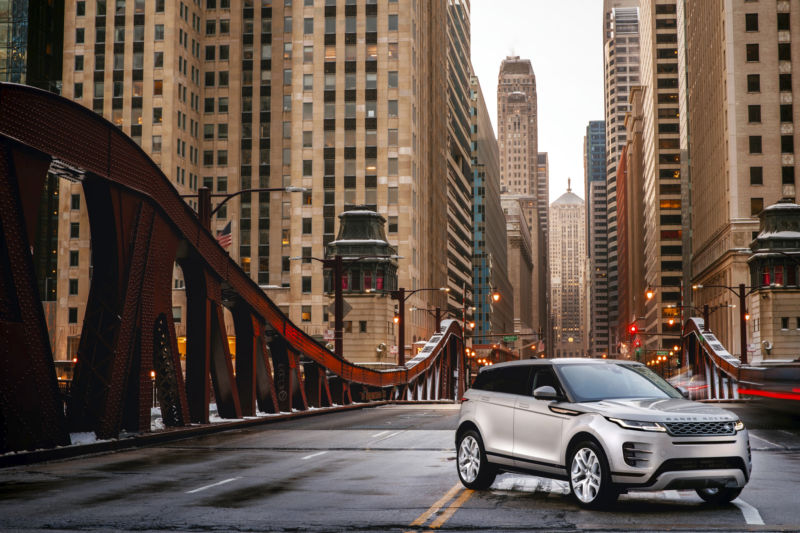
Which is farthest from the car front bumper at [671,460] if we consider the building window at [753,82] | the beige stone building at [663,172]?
the beige stone building at [663,172]

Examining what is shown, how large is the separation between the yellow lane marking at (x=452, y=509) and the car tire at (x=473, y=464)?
209 millimetres

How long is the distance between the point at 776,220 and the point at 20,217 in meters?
88.8

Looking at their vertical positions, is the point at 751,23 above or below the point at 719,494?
above

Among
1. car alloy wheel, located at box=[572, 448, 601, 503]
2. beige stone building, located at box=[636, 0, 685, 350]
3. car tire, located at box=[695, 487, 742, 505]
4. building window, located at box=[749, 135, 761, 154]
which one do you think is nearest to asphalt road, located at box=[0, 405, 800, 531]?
car tire, located at box=[695, 487, 742, 505]

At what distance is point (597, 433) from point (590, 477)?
22.4 inches

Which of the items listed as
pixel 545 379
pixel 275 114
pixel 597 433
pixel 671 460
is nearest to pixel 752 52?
pixel 275 114

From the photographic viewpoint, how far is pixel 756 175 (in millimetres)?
104438

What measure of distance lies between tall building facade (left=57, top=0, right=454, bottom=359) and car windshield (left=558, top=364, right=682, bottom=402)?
84387mm

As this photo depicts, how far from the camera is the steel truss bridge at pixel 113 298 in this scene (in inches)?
644

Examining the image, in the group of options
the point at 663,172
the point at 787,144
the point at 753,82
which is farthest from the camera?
the point at 663,172

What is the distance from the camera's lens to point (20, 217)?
53.9 feet

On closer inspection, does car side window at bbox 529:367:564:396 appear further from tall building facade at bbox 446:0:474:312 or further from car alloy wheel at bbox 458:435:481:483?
tall building facade at bbox 446:0:474:312

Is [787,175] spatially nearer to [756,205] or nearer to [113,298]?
[756,205]

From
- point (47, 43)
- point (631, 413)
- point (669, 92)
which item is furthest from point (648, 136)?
point (631, 413)
